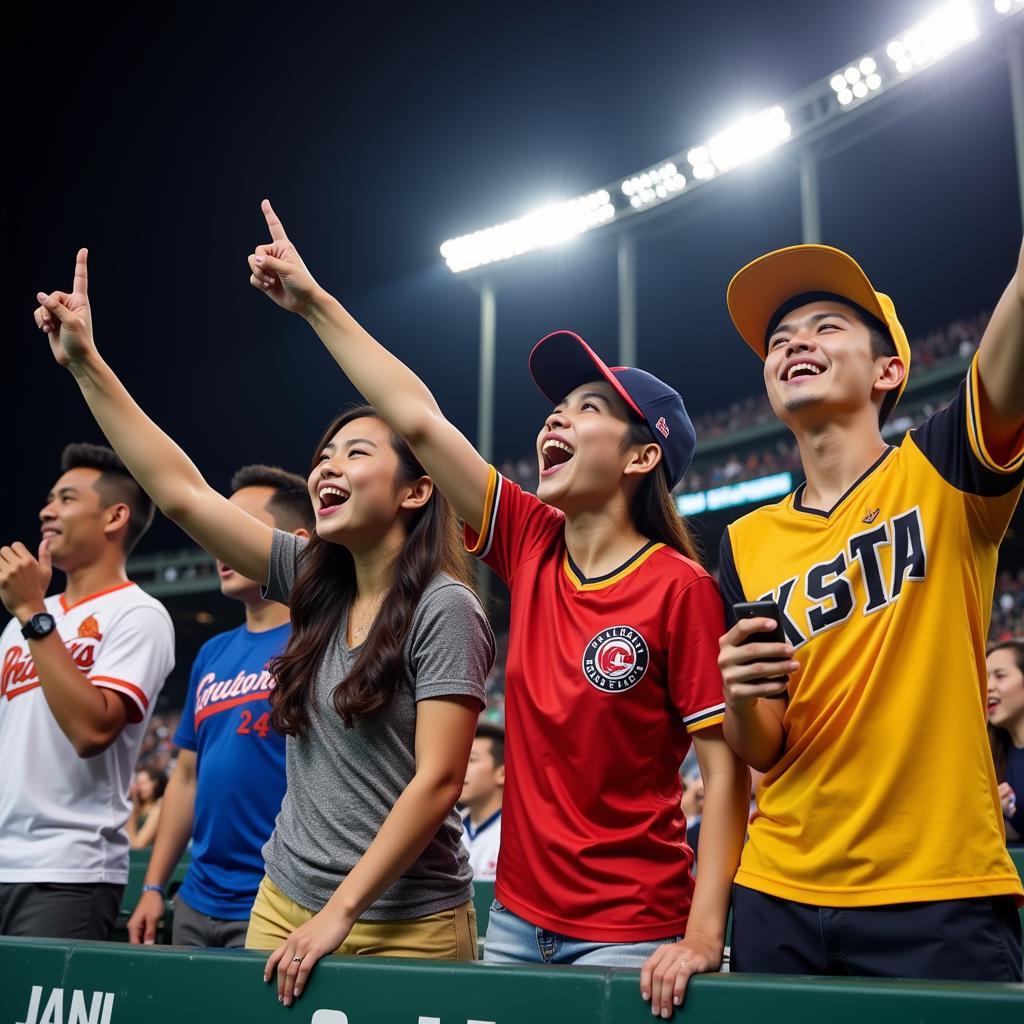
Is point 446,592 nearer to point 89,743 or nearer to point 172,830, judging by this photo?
point 89,743

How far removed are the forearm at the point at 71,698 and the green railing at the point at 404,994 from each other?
3.17ft

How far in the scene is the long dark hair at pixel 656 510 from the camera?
2.27 metres

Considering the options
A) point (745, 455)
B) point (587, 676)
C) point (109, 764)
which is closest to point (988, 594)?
point (587, 676)

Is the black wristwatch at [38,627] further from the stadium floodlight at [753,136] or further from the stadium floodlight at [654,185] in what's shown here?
the stadium floodlight at [654,185]

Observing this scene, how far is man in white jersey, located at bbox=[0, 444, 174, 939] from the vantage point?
2848 millimetres

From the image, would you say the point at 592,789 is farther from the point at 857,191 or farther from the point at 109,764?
the point at 857,191

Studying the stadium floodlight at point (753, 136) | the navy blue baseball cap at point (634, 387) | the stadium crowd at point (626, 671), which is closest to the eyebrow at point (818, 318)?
the stadium crowd at point (626, 671)

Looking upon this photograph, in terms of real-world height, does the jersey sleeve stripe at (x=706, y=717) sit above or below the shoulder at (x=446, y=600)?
below

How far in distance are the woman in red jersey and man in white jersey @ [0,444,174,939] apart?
1190 millimetres

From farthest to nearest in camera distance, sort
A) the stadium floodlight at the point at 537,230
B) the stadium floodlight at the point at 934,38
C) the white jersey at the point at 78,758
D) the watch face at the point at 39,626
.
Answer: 1. the stadium floodlight at the point at 537,230
2. the stadium floodlight at the point at 934,38
3. the white jersey at the point at 78,758
4. the watch face at the point at 39,626

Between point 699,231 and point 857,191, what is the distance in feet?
13.3

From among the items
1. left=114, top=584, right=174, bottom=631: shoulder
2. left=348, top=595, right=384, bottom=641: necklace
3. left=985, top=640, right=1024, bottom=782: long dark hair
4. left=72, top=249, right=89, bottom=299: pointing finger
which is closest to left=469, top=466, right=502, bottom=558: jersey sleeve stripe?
left=348, top=595, right=384, bottom=641: necklace

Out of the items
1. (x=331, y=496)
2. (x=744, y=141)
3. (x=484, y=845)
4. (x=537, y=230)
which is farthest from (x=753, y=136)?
(x=331, y=496)

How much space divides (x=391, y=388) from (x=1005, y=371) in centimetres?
116
